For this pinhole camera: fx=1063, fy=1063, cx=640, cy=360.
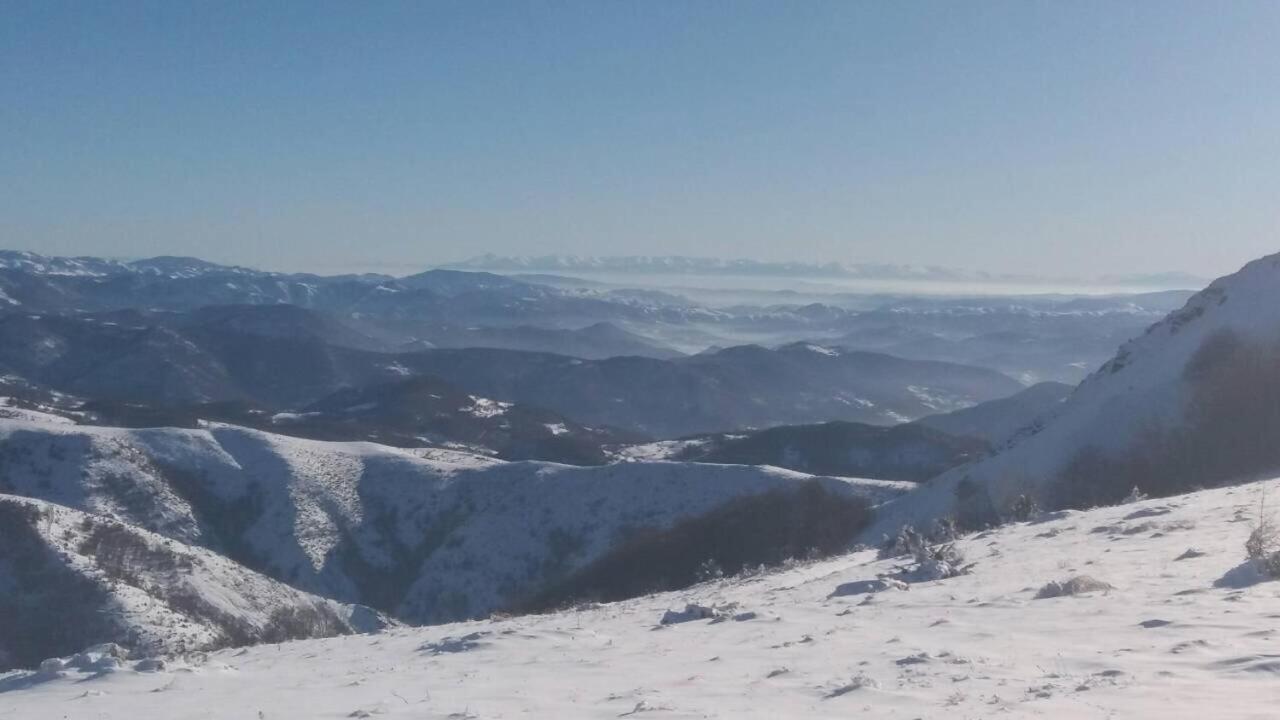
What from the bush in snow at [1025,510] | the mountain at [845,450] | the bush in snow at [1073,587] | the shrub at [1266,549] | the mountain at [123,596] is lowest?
the mountain at [845,450]

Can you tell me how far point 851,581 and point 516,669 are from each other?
6104 mm

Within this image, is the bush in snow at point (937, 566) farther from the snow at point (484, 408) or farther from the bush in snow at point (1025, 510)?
the snow at point (484, 408)

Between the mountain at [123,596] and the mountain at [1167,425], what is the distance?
80.9ft

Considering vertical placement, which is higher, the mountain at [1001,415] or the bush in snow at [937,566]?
the bush in snow at [937,566]

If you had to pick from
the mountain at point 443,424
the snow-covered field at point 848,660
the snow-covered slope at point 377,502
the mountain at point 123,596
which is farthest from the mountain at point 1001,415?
the snow-covered field at point 848,660

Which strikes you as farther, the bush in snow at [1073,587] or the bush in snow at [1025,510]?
the bush in snow at [1025,510]

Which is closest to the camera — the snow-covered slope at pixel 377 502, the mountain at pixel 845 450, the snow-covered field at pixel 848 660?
the snow-covered field at pixel 848 660

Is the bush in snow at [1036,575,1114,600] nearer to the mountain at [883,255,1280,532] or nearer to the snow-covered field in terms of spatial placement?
the snow-covered field

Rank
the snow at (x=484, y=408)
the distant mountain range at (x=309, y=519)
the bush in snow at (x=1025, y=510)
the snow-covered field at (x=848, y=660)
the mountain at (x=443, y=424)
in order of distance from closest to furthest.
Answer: the snow-covered field at (x=848, y=660)
the bush in snow at (x=1025, y=510)
the distant mountain range at (x=309, y=519)
the mountain at (x=443, y=424)
the snow at (x=484, y=408)

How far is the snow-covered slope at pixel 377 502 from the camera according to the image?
2250 inches

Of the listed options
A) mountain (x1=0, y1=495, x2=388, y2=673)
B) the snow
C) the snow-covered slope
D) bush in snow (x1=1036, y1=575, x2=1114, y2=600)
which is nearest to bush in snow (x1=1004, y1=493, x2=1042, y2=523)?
bush in snow (x1=1036, y1=575, x2=1114, y2=600)

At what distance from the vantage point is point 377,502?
66250 millimetres

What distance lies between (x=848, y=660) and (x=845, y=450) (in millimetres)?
90739

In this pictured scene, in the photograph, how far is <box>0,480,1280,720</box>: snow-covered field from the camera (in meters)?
7.81
